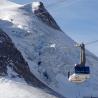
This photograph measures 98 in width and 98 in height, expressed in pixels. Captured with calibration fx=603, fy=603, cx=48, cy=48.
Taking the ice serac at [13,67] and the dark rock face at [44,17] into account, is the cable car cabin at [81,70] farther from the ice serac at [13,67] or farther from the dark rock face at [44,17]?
the dark rock face at [44,17]

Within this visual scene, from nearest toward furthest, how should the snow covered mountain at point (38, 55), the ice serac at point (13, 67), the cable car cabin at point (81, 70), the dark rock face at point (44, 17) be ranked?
the cable car cabin at point (81, 70), the ice serac at point (13, 67), the snow covered mountain at point (38, 55), the dark rock face at point (44, 17)

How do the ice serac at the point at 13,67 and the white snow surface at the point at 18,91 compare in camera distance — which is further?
the ice serac at the point at 13,67

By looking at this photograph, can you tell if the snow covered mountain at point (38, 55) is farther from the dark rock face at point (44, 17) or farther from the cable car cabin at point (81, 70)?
the cable car cabin at point (81, 70)

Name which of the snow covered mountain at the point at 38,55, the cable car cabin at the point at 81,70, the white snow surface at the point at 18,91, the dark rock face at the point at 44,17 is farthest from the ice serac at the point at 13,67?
the cable car cabin at the point at 81,70

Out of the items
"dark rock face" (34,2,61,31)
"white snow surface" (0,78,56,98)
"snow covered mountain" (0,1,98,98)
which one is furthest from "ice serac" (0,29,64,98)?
"dark rock face" (34,2,61,31)

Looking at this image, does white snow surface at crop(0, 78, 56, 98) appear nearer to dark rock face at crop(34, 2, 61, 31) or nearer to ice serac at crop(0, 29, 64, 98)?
ice serac at crop(0, 29, 64, 98)

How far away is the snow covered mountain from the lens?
284 ft

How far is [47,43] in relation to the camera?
323ft

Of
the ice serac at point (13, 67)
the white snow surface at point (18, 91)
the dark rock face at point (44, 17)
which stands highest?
the dark rock face at point (44, 17)

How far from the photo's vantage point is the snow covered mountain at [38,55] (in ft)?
284

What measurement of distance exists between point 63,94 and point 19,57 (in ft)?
32.5

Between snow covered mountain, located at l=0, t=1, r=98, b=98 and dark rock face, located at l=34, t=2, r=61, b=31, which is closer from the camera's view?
snow covered mountain, located at l=0, t=1, r=98, b=98

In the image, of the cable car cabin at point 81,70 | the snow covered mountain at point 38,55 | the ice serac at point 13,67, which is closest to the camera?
the cable car cabin at point 81,70

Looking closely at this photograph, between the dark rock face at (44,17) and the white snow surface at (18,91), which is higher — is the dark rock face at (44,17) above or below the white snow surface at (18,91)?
above
